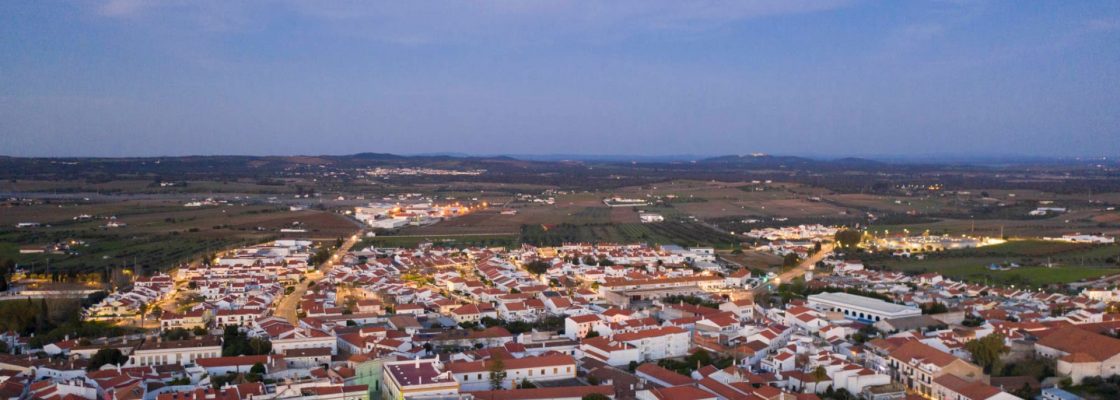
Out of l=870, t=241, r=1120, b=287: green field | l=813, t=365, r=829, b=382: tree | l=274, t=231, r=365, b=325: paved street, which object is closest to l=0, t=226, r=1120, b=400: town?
l=813, t=365, r=829, b=382: tree

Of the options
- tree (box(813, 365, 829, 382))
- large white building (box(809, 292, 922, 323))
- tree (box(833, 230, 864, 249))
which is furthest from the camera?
tree (box(833, 230, 864, 249))

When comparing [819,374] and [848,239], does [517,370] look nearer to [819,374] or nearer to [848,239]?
[819,374]

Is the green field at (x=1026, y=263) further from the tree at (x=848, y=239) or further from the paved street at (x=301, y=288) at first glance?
the paved street at (x=301, y=288)

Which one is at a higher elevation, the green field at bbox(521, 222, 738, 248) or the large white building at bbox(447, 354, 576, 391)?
the large white building at bbox(447, 354, 576, 391)

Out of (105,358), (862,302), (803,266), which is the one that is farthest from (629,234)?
(105,358)

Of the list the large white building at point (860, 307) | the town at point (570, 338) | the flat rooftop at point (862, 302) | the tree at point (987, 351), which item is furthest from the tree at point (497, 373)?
the flat rooftop at point (862, 302)

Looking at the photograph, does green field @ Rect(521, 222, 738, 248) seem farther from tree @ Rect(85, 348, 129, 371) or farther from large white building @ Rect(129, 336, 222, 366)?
tree @ Rect(85, 348, 129, 371)
